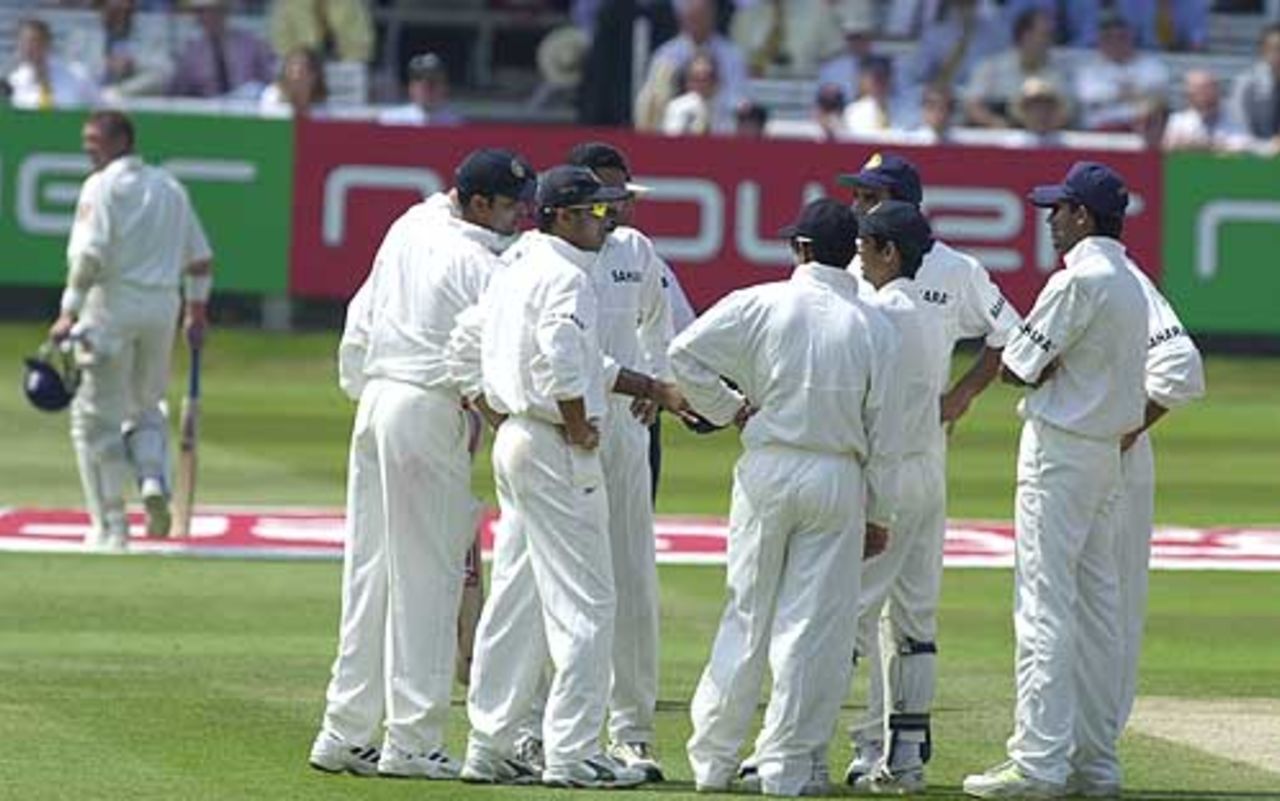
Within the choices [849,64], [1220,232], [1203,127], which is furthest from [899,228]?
[849,64]

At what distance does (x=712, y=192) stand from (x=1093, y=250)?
1523cm

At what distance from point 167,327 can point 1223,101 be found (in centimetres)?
1406

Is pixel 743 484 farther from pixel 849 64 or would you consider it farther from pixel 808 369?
pixel 849 64

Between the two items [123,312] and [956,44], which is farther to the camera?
[956,44]

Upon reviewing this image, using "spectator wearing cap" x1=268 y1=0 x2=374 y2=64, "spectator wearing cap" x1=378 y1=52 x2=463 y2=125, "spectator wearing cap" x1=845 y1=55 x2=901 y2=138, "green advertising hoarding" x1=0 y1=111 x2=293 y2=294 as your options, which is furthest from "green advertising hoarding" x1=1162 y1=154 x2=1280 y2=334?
"spectator wearing cap" x1=268 y1=0 x2=374 y2=64

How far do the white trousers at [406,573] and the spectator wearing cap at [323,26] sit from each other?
1804cm

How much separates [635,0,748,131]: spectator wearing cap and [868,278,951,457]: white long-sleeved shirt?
1655cm

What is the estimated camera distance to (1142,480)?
12141 millimetres

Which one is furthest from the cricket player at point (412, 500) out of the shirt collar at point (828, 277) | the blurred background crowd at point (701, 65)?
the blurred background crowd at point (701, 65)

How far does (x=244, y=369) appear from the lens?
88.6 ft

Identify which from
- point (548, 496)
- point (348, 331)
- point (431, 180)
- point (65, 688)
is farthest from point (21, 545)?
point (431, 180)

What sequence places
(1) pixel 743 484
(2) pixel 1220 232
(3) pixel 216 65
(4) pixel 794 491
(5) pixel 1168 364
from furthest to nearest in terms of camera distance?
1. (3) pixel 216 65
2. (2) pixel 1220 232
3. (5) pixel 1168 364
4. (1) pixel 743 484
5. (4) pixel 794 491

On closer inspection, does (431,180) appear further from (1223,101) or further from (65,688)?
(65,688)

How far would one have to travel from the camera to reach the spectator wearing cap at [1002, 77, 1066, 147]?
28312 mm
